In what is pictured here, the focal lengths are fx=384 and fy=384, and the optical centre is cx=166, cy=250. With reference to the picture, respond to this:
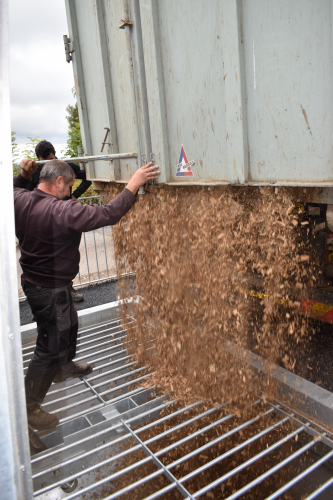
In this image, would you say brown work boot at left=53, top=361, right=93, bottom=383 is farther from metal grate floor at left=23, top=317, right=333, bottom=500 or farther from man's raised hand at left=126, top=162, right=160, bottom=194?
man's raised hand at left=126, top=162, right=160, bottom=194

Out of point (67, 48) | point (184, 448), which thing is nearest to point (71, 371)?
point (184, 448)

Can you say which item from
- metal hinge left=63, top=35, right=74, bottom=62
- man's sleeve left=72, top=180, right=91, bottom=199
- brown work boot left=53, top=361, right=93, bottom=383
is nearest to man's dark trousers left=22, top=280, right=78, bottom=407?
brown work boot left=53, top=361, right=93, bottom=383

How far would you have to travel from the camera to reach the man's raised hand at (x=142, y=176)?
2.74m

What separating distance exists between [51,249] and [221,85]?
1.59 m

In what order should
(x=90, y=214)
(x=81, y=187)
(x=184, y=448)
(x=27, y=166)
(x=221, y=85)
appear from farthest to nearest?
(x=81, y=187) → (x=27, y=166) → (x=184, y=448) → (x=90, y=214) → (x=221, y=85)

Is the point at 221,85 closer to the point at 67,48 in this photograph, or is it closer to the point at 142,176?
the point at 142,176

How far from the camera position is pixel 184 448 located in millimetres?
2703

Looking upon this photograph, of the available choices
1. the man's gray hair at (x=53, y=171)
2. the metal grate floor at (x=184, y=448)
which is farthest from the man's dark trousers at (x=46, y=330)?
the man's gray hair at (x=53, y=171)

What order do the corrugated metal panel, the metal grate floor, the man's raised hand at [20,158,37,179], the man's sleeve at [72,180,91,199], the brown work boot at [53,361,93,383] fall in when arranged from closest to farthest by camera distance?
the corrugated metal panel → the metal grate floor → the man's raised hand at [20,158,37,179] → the brown work boot at [53,361,93,383] → the man's sleeve at [72,180,91,199]

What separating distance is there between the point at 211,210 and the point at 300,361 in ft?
6.39

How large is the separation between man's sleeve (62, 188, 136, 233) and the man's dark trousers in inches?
22.3

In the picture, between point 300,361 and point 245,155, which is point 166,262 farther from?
point 300,361

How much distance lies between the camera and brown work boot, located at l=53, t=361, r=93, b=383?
3382 millimetres

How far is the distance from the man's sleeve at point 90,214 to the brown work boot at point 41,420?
1348 millimetres
